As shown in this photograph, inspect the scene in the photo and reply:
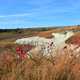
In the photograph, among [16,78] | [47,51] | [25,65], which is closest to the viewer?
[16,78]

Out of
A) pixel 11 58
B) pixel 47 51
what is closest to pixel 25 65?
pixel 11 58

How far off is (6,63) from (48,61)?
1253mm

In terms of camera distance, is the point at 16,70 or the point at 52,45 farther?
the point at 52,45

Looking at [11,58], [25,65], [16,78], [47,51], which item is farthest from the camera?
[47,51]

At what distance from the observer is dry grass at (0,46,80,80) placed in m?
9.71

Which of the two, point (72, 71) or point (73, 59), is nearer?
point (72, 71)

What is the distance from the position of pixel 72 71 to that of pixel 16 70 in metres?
1.51

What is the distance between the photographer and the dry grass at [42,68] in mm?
9711

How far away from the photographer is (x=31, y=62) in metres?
11.1

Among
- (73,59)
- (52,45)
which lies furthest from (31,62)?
(52,45)

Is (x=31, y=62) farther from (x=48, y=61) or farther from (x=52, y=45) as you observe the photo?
(x=52, y=45)

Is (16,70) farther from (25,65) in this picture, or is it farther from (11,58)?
(11,58)

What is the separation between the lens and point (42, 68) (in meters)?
10.0

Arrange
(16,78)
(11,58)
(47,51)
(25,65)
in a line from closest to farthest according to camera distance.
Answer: (16,78) < (25,65) < (11,58) < (47,51)
